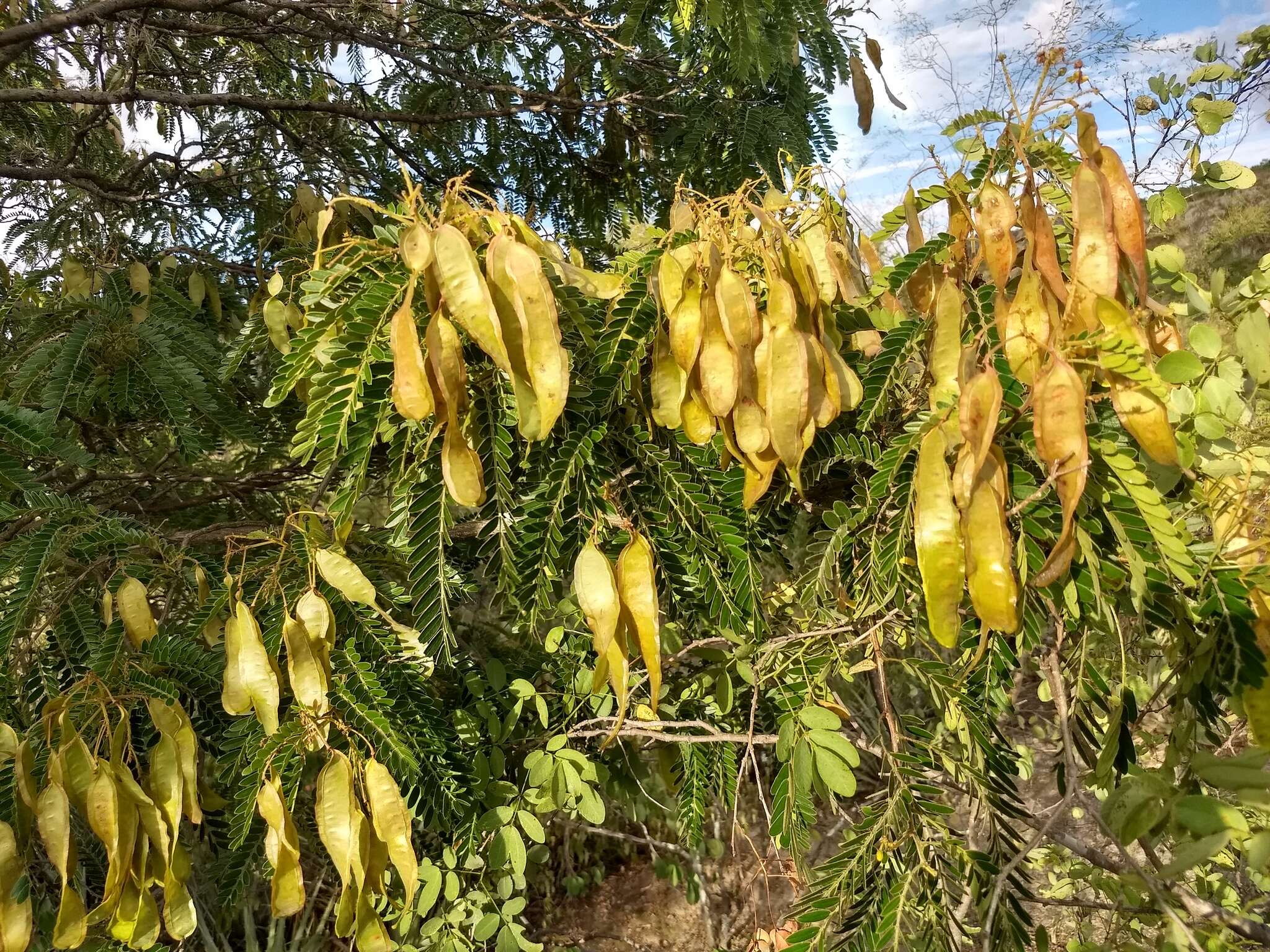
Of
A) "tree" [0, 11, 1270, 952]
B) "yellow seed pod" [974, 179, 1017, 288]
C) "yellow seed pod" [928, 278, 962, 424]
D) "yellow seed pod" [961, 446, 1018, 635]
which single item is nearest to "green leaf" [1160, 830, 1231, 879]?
"tree" [0, 11, 1270, 952]

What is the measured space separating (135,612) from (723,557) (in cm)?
85

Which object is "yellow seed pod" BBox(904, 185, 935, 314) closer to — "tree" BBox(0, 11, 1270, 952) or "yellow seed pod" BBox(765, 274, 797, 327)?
"tree" BBox(0, 11, 1270, 952)

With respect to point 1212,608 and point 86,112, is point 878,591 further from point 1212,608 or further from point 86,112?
point 86,112

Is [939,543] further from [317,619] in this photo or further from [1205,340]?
[317,619]

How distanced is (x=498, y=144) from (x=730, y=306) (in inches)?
80.3

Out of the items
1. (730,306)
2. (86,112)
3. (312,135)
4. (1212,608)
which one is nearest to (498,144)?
(312,135)

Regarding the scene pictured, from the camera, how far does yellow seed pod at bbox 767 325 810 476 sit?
0.85 metres

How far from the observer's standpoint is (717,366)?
2.84 ft

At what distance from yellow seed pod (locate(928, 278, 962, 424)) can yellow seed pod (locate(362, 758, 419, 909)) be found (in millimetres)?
797

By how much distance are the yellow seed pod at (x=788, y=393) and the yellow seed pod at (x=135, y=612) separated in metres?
0.94

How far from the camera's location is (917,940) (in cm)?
86

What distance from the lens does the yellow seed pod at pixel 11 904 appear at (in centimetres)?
100

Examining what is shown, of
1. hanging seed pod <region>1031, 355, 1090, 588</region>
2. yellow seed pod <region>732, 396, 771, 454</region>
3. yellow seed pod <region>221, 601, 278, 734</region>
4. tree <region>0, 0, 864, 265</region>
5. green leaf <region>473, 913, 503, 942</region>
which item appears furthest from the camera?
tree <region>0, 0, 864, 265</region>

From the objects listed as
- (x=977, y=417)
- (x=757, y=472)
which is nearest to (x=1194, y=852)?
(x=977, y=417)
